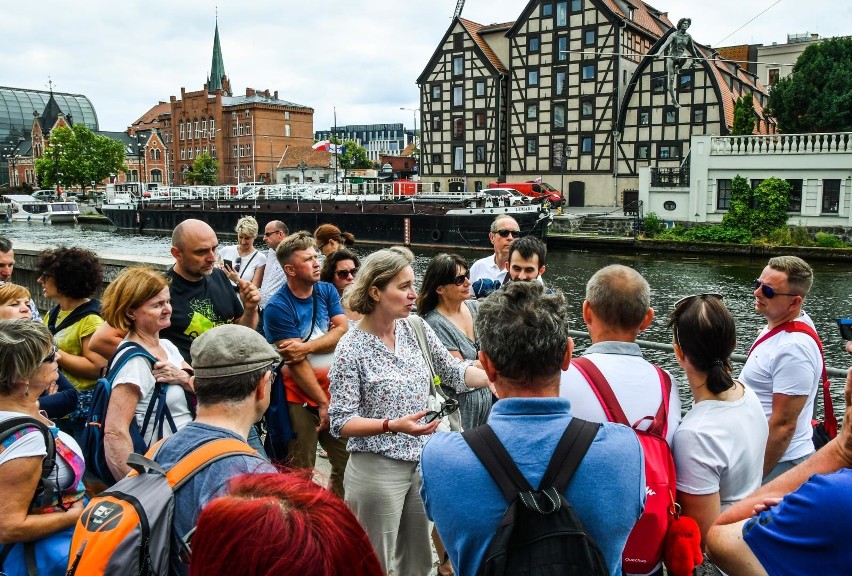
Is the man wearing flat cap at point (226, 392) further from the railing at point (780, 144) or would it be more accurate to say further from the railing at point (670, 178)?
the railing at point (670, 178)

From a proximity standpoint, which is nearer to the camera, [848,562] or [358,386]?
[848,562]

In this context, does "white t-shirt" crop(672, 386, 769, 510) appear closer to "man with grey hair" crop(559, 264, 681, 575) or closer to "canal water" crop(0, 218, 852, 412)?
"man with grey hair" crop(559, 264, 681, 575)

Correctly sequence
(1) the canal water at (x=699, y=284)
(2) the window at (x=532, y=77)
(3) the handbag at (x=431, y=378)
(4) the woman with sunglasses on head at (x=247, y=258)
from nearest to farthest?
(3) the handbag at (x=431, y=378) < (4) the woman with sunglasses on head at (x=247, y=258) < (1) the canal water at (x=699, y=284) < (2) the window at (x=532, y=77)

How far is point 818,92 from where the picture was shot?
36062 mm

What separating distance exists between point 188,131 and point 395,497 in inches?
3891

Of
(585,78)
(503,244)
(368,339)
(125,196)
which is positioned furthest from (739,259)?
(125,196)

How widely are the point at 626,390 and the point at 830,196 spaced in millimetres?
33574

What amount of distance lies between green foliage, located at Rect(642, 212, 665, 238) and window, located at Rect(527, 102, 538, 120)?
16.9 metres

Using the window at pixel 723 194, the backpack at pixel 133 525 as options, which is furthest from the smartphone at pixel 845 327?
the window at pixel 723 194

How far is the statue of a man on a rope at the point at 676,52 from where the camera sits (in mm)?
35406

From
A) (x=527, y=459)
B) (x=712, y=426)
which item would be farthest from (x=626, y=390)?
(x=527, y=459)

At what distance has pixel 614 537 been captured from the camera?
1729 mm

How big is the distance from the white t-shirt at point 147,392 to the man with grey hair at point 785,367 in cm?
251

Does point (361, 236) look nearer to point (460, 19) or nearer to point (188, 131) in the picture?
point (460, 19)
